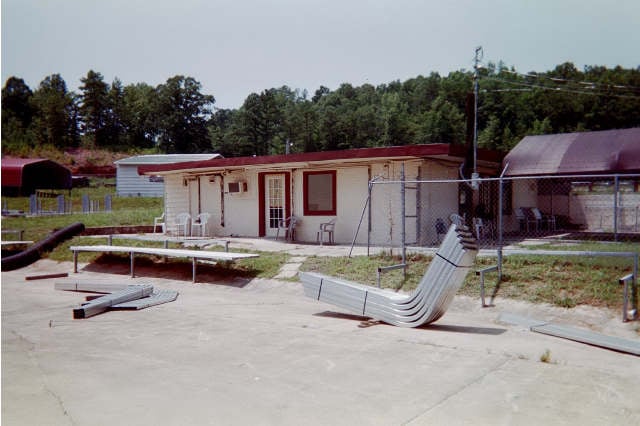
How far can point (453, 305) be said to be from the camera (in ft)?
27.0

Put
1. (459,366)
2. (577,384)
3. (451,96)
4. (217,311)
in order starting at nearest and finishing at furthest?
(577,384)
(459,366)
(217,311)
(451,96)

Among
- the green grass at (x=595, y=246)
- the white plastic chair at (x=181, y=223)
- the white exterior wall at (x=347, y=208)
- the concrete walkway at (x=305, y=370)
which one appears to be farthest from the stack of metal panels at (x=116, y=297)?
the green grass at (x=595, y=246)

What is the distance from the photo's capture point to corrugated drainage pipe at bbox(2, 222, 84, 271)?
14547mm

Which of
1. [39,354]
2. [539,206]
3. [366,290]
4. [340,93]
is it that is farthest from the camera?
[340,93]

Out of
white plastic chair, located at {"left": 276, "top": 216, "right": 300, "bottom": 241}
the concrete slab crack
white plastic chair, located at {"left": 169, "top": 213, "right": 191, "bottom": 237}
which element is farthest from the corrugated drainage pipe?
the concrete slab crack

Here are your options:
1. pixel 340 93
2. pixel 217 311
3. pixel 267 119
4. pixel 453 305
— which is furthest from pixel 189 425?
pixel 340 93

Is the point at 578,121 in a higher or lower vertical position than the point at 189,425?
higher

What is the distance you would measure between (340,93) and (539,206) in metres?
54.8

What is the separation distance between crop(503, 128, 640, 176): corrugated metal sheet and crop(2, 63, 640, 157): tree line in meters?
22.4

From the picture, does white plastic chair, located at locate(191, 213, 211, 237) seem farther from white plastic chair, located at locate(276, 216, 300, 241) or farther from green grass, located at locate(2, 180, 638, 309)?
Result: green grass, located at locate(2, 180, 638, 309)

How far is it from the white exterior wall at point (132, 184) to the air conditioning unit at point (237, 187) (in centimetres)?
2304

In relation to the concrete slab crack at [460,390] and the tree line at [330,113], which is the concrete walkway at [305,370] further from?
the tree line at [330,113]

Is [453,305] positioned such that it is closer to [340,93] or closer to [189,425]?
[189,425]

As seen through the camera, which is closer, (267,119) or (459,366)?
(459,366)
